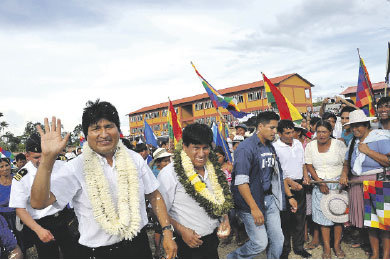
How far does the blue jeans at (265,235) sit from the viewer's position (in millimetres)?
3480

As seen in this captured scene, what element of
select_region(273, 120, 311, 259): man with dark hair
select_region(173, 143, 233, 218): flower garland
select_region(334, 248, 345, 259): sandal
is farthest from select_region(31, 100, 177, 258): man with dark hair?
select_region(334, 248, 345, 259): sandal

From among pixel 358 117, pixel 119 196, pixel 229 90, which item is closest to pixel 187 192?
pixel 119 196

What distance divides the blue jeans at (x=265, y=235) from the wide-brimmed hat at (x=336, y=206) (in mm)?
1403

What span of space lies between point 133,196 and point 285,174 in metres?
3.22

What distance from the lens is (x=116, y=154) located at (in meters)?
2.54

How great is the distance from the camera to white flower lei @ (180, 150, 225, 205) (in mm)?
2859

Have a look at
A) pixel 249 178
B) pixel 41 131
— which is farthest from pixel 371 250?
pixel 41 131

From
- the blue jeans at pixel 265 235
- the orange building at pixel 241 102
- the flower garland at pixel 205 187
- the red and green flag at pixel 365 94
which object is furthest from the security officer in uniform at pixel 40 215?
the orange building at pixel 241 102

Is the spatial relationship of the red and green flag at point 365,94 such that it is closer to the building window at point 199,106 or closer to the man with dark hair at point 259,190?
the man with dark hair at point 259,190

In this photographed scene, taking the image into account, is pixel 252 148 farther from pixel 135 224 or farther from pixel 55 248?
pixel 55 248

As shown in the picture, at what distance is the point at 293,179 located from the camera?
4.95m

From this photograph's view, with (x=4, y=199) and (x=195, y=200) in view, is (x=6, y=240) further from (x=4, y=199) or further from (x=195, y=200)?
(x=195, y=200)

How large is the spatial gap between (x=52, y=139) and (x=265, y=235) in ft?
8.65

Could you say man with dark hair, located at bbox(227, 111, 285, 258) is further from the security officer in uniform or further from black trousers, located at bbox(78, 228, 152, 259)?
the security officer in uniform
